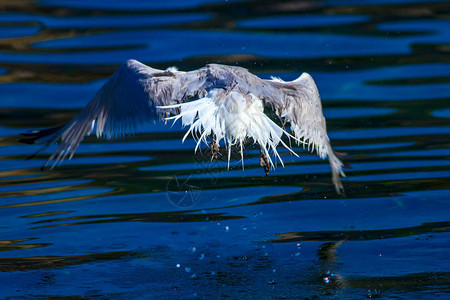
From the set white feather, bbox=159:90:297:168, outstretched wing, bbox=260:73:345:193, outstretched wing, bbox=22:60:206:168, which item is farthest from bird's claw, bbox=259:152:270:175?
outstretched wing, bbox=22:60:206:168

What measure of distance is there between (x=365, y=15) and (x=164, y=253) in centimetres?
623

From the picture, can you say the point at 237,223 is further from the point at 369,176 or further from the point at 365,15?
the point at 365,15

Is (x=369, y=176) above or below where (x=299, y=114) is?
below

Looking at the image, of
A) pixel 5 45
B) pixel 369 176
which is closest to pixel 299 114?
pixel 369 176

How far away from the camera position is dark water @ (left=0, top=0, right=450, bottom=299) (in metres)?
5.59

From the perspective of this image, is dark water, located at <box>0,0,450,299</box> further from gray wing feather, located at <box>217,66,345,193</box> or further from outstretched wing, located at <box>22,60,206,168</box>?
outstretched wing, located at <box>22,60,206,168</box>

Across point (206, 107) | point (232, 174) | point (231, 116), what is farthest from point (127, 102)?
point (232, 174)

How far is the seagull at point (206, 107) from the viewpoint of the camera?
5.62m

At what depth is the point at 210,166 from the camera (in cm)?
822

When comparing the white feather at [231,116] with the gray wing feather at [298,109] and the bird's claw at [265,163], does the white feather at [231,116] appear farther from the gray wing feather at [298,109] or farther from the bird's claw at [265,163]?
the bird's claw at [265,163]

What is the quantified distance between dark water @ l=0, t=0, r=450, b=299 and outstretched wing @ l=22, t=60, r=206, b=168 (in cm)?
98

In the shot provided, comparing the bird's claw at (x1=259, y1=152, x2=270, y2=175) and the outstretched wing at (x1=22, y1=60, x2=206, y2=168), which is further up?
the outstretched wing at (x1=22, y1=60, x2=206, y2=168)

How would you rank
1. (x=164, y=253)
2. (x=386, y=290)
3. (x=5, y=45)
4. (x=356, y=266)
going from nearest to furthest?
(x=386, y=290) → (x=356, y=266) → (x=164, y=253) → (x=5, y=45)

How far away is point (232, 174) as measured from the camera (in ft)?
26.4
